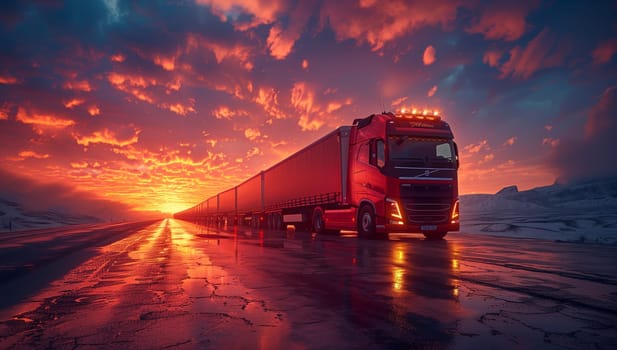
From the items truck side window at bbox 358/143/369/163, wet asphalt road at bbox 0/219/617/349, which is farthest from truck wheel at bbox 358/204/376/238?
wet asphalt road at bbox 0/219/617/349

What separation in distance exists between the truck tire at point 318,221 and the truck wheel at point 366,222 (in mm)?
3632

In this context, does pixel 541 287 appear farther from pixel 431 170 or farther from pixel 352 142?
pixel 352 142

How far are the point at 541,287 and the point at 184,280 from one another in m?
4.57

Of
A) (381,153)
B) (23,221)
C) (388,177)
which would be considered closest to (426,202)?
(388,177)

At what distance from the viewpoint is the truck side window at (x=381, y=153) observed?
40.0ft

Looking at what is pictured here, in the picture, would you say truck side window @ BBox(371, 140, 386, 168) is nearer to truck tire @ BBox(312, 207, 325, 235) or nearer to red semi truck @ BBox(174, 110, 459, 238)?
red semi truck @ BBox(174, 110, 459, 238)

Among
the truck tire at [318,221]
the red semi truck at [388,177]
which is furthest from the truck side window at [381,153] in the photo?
the truck tire at [318,221]

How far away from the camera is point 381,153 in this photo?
12.4m

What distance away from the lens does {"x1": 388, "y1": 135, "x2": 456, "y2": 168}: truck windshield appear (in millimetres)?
12062

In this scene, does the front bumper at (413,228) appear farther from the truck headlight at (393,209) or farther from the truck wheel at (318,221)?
the truck wheel at (318,221)

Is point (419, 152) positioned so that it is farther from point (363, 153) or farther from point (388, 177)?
point (363, 153)

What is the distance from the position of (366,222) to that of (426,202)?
7.63 ft

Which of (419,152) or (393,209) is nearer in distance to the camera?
(393,209)

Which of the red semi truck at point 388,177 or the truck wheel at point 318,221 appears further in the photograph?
the truck wheel at point 318,221
